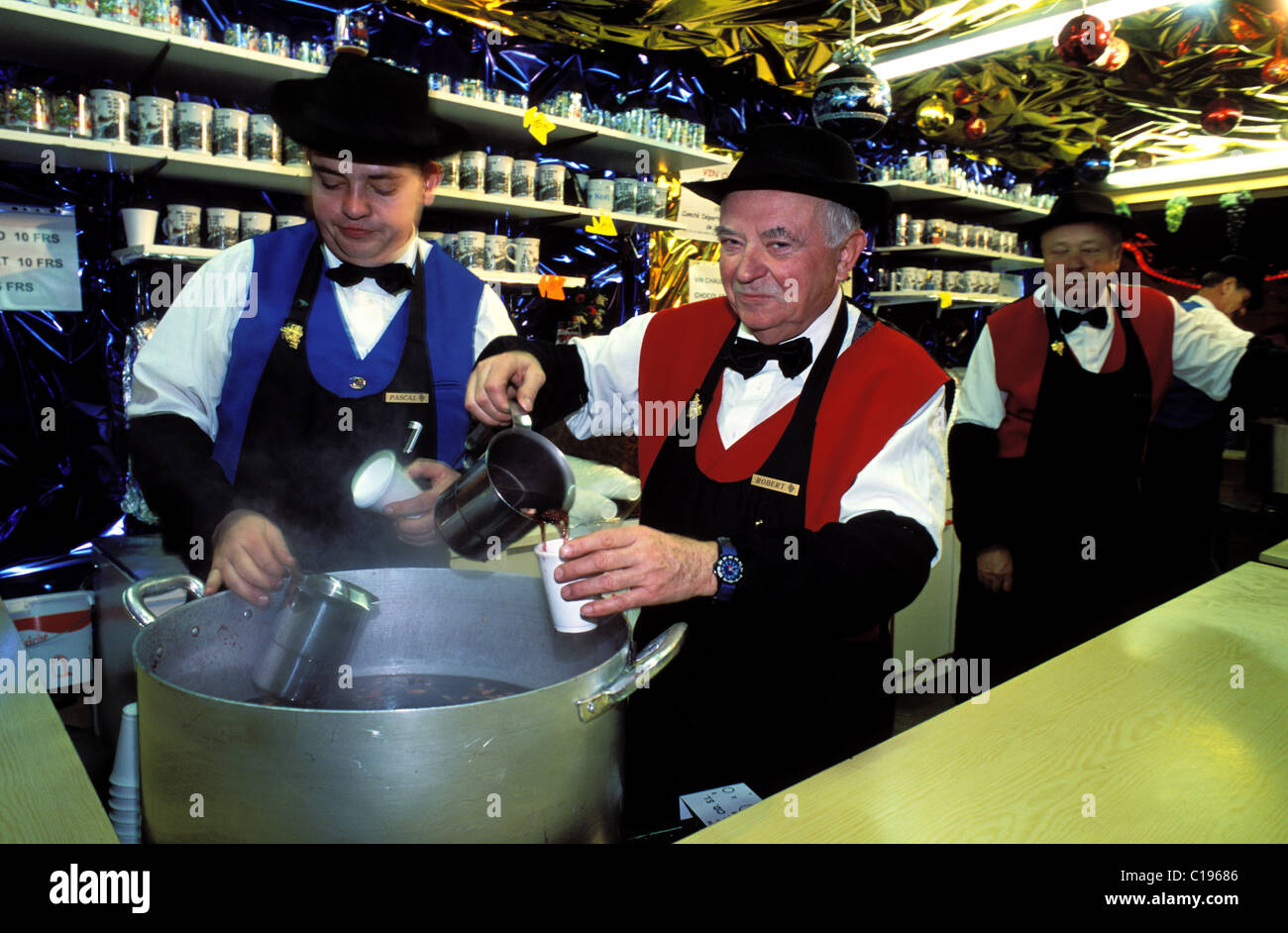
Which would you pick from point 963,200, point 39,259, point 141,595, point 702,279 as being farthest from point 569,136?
point 963,200

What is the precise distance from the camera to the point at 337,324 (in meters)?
1.95

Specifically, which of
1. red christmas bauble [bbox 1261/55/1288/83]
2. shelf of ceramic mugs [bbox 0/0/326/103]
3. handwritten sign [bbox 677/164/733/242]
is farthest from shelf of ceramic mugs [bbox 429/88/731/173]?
red christmas bauble [bbox 1261/55/1288/83]

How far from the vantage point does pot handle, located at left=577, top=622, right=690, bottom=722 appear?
2.82 ft

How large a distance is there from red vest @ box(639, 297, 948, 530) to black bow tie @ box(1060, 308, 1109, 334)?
1.48m

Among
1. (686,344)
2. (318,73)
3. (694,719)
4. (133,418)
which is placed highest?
(318,73)

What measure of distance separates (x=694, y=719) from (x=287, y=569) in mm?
784

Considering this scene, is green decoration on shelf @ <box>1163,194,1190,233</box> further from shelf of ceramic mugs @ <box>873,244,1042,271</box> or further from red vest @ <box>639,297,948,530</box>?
red vest @ <box>639,297,948,530</box>

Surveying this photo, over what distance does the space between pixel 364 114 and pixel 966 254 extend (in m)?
4.70

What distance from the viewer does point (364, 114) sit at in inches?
70.4

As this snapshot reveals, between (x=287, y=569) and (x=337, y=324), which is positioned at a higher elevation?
(x=337, y=324)
